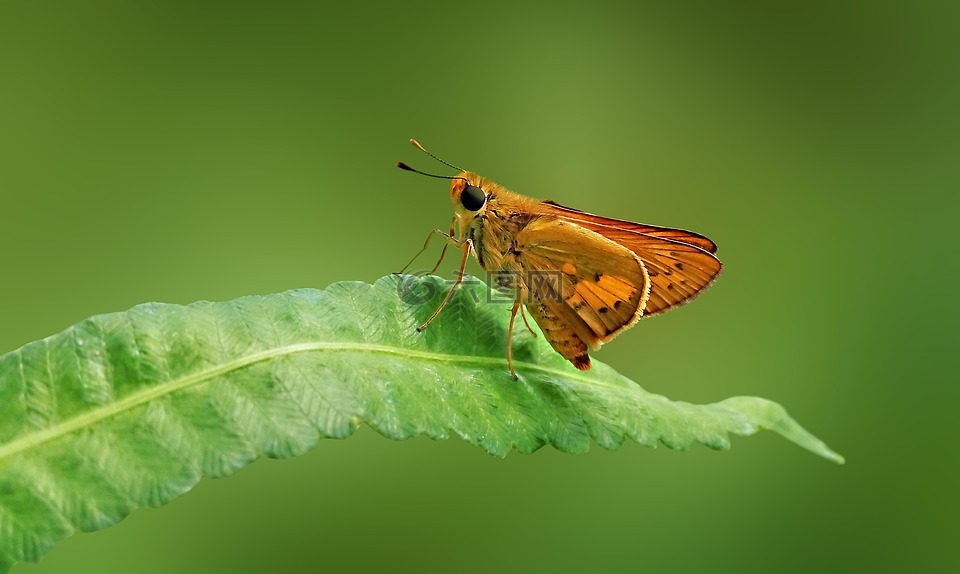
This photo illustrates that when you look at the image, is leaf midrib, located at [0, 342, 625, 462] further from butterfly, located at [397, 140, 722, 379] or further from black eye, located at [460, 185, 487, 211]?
black eye, located at [460, 185, 487, 211]

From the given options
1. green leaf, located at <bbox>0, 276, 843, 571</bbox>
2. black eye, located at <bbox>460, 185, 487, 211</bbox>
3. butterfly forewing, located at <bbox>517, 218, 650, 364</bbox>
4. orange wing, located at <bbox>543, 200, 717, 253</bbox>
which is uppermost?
black eye, located at <bbox>460, 185, 487, 211</bbox>

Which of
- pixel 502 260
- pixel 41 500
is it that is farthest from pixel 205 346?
pixel 502 260

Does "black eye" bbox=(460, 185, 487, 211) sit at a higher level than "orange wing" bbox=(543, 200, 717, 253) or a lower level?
higher

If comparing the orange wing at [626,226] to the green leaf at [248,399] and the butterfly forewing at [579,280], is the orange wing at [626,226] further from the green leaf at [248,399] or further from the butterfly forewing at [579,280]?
the green leaf at [248,399]

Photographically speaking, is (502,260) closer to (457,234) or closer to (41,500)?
(457,234)

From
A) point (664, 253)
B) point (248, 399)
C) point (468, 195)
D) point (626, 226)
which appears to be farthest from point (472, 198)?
point (248, 399)

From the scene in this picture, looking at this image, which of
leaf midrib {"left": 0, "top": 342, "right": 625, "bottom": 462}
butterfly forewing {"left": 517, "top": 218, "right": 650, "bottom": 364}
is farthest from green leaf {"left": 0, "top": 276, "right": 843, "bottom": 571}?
butterfly forewing {"left": 517, "top": 218, "right": 650, "bottom": 364}

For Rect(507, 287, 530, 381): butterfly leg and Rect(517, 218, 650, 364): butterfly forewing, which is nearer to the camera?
Rect(507, 287, 530, 381): butterfly leg
